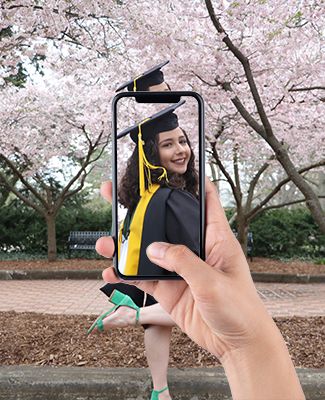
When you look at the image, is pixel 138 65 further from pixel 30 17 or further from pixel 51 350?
pixel 51 350

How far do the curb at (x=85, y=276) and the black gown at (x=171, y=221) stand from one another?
9122 mm

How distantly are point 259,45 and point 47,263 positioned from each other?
25.6 feet

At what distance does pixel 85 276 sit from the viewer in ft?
35.9

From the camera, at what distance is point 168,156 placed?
1.44m

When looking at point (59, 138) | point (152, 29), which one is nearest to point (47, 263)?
point (59, 138)

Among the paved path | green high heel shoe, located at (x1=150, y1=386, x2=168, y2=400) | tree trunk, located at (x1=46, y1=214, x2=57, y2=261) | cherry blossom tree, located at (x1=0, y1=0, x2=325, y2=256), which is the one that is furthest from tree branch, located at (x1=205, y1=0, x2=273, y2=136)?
tree trunk, located at (x1=46, y1=214, x2=57, y2=261)

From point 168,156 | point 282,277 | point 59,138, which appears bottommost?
point 282,277

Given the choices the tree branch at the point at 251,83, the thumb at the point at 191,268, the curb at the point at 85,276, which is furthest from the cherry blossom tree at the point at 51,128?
the thumb at the point at 191,268

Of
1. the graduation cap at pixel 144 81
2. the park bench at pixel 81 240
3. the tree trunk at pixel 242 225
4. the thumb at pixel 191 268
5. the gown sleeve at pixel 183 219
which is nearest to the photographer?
the thumb at pixel 191 268

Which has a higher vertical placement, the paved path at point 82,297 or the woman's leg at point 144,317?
the woman's leg at point 144,317

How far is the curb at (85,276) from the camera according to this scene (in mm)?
10352

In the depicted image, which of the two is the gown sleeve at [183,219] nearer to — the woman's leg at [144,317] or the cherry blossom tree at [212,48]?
the woman's leg at [144,317]

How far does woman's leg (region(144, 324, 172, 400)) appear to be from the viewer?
3.01 meters

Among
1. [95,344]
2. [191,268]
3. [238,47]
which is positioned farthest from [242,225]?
[191,268]
